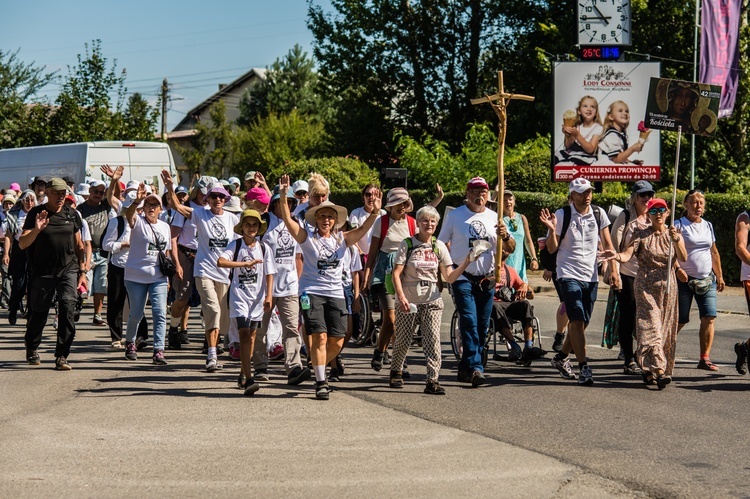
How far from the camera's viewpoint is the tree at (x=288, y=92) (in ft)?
243

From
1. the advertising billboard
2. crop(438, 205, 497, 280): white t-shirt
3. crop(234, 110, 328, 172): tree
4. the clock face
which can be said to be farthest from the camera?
crop(234, 110, 328, 172): tree

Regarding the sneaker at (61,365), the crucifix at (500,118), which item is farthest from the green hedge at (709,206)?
the sneaker at (61,365)

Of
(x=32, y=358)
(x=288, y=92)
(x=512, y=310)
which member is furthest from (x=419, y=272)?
(x=288, y=92)

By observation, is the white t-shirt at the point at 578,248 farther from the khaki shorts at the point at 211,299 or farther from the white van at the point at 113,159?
the white van at the point at 113,159

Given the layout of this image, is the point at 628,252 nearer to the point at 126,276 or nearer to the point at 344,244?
the point at 344,244

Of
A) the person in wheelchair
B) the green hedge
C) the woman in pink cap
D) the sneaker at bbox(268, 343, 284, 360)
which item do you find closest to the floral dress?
the woman in pink cap

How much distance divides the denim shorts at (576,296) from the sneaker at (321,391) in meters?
2.51

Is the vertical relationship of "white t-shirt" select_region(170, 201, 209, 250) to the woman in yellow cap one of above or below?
above

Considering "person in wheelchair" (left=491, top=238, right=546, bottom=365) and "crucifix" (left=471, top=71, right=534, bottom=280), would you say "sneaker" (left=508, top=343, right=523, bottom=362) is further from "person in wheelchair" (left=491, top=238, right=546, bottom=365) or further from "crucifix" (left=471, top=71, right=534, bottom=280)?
"crucifix" (left=471, top=71, right=534, bottom=280)

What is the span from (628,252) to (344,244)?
2.73 metres

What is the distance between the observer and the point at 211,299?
37.6 ft

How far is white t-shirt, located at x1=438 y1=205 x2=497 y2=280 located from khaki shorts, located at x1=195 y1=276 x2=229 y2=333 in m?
2.47

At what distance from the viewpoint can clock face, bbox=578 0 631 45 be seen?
2745cm

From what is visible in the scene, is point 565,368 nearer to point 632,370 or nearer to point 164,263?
point 632,370
